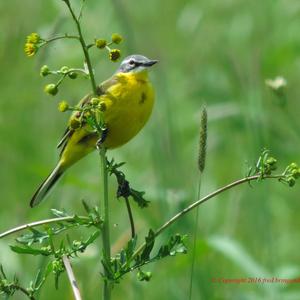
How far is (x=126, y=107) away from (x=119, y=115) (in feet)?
0.36

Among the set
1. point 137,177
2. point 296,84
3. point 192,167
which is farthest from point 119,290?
point 296,84

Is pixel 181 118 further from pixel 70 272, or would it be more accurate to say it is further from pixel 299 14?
pixel 70 272

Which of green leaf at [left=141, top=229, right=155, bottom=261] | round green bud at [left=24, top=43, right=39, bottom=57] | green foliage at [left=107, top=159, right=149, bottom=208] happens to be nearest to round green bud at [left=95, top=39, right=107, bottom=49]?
round green bud at [left=24, top=43, right=39, bottom=57]

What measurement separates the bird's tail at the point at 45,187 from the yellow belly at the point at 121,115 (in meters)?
0.17

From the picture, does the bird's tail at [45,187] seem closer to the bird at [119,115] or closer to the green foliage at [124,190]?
the bird at [119,115]

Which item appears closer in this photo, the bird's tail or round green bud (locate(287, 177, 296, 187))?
round green bud (locate(287, 177, 296, 187))

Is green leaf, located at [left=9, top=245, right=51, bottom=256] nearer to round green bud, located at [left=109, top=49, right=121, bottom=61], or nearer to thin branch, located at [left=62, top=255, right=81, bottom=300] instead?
thin branch, located at [left=62, top=255, right=81, bottom=300]

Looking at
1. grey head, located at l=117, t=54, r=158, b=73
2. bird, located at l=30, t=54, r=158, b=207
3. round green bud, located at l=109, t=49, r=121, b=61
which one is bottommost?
bird, located at l=30, t=54, r=158, b=207

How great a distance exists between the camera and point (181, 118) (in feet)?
21.6

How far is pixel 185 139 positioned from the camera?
638 centimetres

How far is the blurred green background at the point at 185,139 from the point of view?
13.9 feet

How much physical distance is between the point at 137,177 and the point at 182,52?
2134 mm

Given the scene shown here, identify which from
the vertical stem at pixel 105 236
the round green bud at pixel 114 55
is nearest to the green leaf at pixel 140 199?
the vertical stem at pixel 105 236

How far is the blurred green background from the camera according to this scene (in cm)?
425
